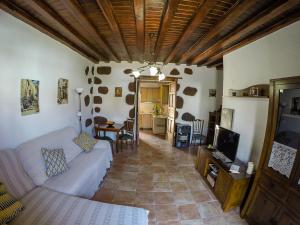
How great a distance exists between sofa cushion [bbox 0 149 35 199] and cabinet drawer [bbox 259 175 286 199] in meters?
2.71

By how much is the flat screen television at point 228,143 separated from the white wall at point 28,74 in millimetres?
3065

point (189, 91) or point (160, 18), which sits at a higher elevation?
point (160, 18)

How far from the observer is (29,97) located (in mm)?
2410

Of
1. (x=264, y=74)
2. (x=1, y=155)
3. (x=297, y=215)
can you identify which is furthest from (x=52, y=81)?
(x=297, y=215)

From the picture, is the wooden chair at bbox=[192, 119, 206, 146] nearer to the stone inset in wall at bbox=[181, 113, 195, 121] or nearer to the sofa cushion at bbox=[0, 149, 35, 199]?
the stone inset in wall at bbox=[181, 113, 195, 121]

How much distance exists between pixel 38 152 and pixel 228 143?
2.84 m

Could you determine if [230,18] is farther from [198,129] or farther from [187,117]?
[198,129]

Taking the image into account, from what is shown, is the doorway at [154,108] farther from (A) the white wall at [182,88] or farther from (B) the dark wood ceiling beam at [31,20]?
(B) the dark wood ceiling beam at [31,20]

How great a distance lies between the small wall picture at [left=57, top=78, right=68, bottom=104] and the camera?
10.6 ft

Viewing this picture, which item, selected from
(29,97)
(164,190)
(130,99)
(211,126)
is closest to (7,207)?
(29,97)

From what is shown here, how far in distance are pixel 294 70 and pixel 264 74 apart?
0.52m

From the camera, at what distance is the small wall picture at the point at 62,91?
3.23m

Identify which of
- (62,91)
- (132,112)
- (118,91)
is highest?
(118,91)

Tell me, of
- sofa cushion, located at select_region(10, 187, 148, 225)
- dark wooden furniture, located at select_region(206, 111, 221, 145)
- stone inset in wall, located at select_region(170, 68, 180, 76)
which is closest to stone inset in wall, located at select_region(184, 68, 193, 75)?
stone inset in wall, located at select_region(170, 68, 180, 76)
